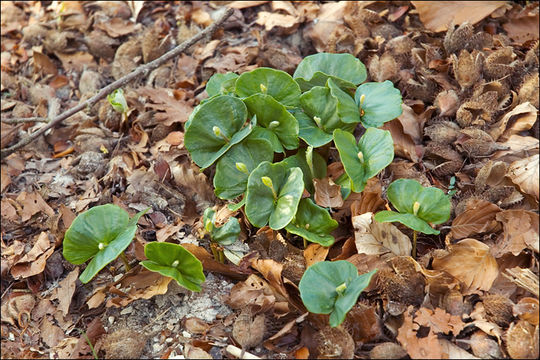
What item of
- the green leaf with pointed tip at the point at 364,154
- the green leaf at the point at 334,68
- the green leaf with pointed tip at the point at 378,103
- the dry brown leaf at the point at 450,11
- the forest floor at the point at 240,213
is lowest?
the forest floor at the point at 240,213

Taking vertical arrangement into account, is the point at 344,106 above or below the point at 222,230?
above

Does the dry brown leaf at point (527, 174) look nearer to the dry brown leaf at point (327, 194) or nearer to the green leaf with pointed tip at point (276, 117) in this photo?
the dry brown leaf at point (327, 194)

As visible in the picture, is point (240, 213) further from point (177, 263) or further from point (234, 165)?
point (177, 263)

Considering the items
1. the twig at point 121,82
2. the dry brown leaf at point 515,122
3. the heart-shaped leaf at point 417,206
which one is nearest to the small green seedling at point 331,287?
the heart-shaped leaf at point 417,206

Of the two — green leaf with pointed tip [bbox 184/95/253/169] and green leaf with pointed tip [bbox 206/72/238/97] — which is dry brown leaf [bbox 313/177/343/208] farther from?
green leaf with pointed tip [bbox 206/72/238/97]

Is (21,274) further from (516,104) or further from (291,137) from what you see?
(516,104)

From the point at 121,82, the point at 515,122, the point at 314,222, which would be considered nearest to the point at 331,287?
the point at 314,222
